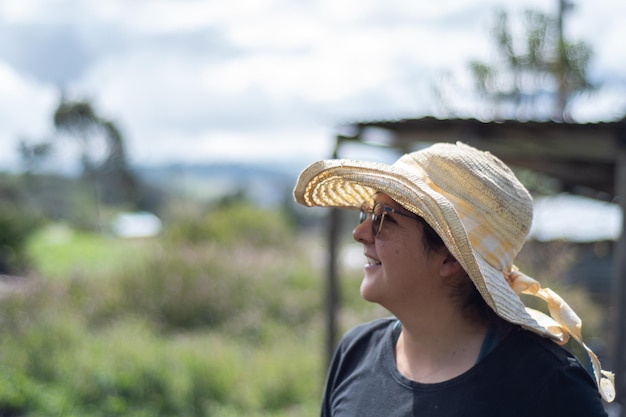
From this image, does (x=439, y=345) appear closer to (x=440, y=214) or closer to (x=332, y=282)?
(x=440, y=214)

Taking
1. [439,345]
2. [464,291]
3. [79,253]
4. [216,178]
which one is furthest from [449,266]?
[216,178]

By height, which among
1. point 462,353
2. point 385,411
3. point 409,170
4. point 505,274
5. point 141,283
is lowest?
point 141,283

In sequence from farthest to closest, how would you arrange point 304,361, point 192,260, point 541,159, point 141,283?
point 192,260 < point 141,283 < point 304,361 < point 541,159

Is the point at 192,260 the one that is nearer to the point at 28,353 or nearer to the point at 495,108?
the point at 28,353

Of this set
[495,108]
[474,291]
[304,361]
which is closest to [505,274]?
[474,291]

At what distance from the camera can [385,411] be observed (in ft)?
6.47

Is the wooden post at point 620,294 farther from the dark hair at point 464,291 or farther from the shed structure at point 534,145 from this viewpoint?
the dark hair at point 464,291

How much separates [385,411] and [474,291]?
1.29 feet

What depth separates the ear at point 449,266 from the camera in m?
2.02

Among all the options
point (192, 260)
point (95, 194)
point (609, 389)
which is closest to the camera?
point (609, 389)

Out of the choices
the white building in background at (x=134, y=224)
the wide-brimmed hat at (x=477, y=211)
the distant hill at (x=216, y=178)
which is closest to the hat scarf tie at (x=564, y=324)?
the wide-brimmed hat at (x=477, y=211)

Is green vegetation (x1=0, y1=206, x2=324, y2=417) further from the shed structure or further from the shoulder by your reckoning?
the shoulder

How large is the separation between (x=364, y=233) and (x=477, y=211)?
12.7 inches

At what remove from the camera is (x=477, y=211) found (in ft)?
6.39
